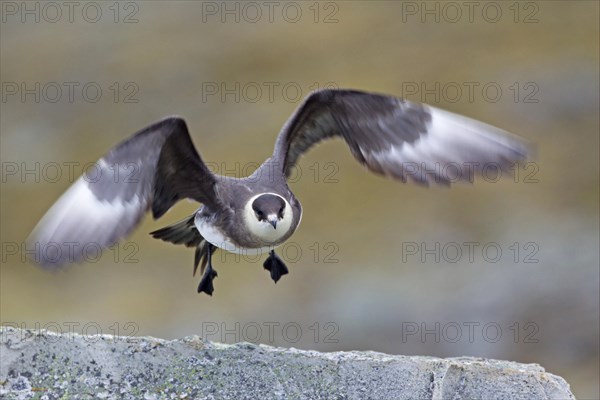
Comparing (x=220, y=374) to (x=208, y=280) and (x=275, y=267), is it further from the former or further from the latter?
Answer: (x=275, y=267)

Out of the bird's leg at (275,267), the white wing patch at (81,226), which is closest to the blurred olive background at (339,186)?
the bird's leg at (275,267)

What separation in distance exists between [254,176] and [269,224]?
30.5 inches

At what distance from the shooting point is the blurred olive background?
14445mm

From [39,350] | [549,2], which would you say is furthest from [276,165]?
[549,2]

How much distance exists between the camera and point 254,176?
27.0ft

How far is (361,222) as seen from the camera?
16219 millimetres

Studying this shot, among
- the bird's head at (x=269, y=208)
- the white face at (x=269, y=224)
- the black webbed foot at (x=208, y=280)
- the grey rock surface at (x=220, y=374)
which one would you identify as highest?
the bird's head at (x=269, y=208)

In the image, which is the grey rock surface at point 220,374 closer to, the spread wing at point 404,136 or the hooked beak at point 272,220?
the hooked beak at point 272,220

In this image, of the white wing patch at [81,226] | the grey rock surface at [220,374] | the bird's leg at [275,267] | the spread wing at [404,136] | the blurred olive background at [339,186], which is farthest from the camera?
the blurred olive background at [339,186]

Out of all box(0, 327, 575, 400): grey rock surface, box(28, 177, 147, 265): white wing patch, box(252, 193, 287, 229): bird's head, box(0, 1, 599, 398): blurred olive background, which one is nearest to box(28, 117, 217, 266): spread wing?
box(28, 177, 147, 265): white wing patch

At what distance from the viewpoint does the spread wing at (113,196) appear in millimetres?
7137

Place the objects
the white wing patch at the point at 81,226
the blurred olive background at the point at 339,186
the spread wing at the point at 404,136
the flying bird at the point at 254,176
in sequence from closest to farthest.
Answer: the white wing patch at the point at 81,226 < the flying bird at the point at 254,176 < the spread wing at the point at 404,136 < the blurred olive background at the point at 339,186

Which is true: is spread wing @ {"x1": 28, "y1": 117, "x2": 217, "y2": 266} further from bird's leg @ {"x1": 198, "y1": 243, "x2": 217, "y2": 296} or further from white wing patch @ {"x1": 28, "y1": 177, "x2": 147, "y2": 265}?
bird's leg @ {"x1": 198, "y1": 243, "x2": 217, "y2": 296}

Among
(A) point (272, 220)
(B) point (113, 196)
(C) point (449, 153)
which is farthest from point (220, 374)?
(C) point (449, 153)
